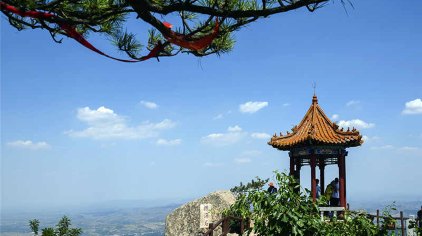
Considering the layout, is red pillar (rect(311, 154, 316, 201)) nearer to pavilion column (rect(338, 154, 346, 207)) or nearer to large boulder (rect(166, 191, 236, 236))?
pavilion column (rect(338, 154, 346, 207))

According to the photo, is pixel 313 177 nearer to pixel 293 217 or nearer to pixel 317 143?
pixel 317 143

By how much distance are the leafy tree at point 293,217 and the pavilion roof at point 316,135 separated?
12.9 ft

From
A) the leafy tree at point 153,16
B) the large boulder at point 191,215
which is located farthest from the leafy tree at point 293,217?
the large boulder at point 191,215

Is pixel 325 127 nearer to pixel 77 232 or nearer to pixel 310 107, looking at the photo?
pixel 310 107

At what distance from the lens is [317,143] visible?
11.9 meters

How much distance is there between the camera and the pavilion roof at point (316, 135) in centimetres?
1189

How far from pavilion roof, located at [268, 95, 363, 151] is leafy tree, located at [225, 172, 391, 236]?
3.93 m

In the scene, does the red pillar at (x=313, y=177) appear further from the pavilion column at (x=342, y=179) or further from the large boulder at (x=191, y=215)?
the large boulder at (x=191, y=215)

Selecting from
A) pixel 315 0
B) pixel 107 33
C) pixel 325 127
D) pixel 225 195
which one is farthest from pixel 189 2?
pixel 225 195

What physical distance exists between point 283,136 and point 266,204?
17.8 feet

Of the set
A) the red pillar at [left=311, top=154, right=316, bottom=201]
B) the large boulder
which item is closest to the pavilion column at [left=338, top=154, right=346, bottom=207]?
the red pillar at [left=311, top=154, right=316, bottom=201]

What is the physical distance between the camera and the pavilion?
1191 centimetres

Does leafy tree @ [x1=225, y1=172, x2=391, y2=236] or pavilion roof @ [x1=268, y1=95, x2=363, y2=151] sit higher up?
pavilion roof @ [x1=268, y1=95, x2=363, y2=151]

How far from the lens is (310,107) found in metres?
13.1
